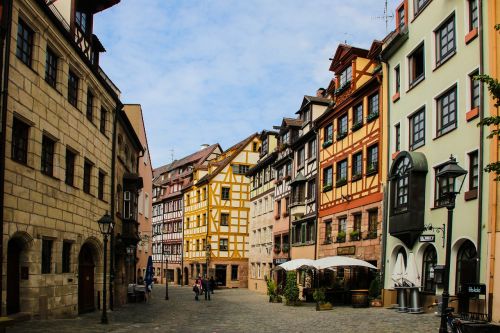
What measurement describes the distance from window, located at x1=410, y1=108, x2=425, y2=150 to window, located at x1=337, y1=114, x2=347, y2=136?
24.0 feet

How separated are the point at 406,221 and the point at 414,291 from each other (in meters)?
2.70

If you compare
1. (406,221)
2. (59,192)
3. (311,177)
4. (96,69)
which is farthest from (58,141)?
(311,177)

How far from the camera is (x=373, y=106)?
95.2 ft

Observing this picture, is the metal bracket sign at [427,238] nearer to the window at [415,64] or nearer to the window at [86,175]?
the window at [415,64]

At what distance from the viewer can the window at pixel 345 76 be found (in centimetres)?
3217

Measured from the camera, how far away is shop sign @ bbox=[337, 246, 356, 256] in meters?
29.6

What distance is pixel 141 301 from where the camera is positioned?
34.3 m

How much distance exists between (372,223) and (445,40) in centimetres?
946

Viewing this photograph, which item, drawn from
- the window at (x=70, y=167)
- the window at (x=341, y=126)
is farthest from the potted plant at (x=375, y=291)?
the window at (x=70, y=167)

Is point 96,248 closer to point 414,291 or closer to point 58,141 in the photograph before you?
point 58,141

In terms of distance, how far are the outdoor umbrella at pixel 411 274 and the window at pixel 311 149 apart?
15.4 m

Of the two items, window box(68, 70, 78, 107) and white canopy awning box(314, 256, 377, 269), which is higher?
window box(68, 70, 78, 107)

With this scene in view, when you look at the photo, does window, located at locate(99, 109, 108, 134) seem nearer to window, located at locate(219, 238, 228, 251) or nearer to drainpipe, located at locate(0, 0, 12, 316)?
drainpipe, located at locate(0, 0, 12, 316)

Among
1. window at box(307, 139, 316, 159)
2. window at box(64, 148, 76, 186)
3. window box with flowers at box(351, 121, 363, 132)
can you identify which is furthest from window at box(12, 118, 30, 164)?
window at box(307, 139, 316, 159)
